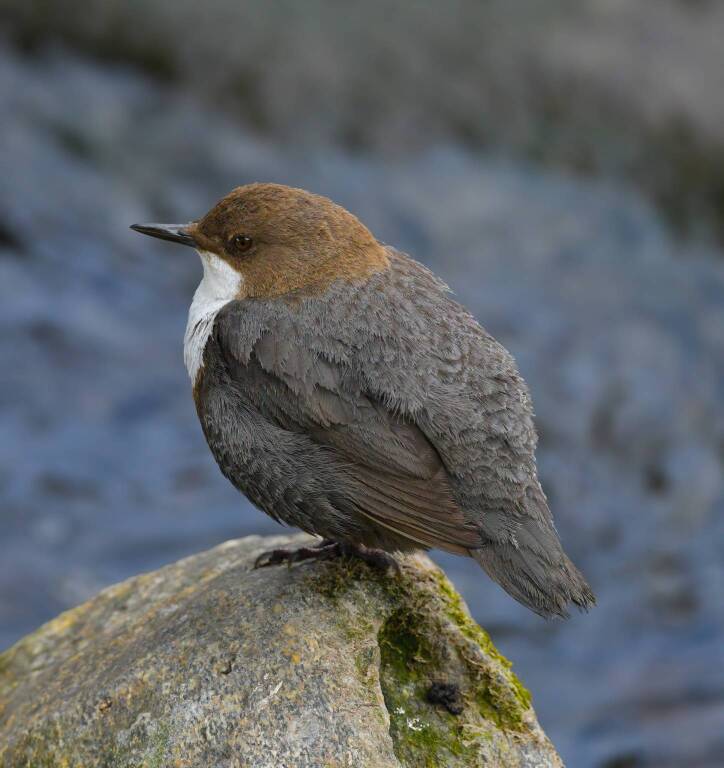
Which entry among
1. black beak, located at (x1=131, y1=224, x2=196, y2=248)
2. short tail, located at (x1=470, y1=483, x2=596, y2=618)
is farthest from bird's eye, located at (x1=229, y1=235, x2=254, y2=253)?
short tail, located at (x1=470, y1=483, x2=596, y2=618)

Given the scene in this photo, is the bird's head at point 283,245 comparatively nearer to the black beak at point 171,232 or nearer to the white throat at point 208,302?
the white throat at point 208,302

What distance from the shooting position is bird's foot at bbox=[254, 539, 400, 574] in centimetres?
359

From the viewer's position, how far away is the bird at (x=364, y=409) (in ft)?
10.6

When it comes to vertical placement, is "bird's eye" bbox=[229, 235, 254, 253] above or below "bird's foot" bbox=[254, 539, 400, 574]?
above

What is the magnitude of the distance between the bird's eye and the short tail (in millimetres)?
1209

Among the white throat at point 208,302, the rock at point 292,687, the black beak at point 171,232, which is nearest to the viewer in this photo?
the rock at point 292,687

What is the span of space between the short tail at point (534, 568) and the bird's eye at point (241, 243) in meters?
1.21

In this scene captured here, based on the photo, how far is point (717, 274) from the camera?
29.2 feet

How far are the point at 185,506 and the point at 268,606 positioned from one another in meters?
3.30

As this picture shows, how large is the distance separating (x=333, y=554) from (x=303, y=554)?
0.10 meters

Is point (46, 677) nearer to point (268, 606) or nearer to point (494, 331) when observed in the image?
point (268, 606)

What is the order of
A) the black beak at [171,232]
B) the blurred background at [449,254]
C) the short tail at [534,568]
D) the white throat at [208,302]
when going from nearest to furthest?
the short tail at [534,568] < the white throat at [208,302] < the black beak at [171,232] < the blurred background at [449,254]

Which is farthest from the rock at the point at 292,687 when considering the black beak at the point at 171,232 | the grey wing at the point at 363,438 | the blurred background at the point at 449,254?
the blurred background at the point at 449,254

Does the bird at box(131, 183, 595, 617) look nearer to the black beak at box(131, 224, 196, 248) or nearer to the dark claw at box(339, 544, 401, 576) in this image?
the dark claw at box(339, 544, 401, 576)
